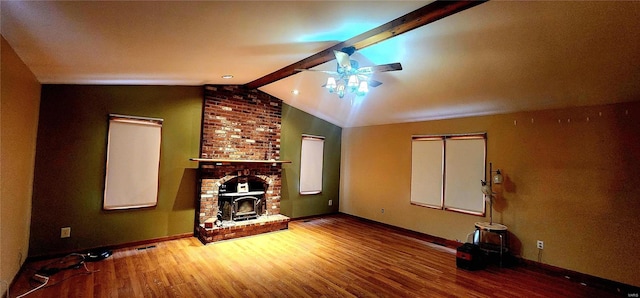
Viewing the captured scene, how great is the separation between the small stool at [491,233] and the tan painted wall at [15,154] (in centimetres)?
558

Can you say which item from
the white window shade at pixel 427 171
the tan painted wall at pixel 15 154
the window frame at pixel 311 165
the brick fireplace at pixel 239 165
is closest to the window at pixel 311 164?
the window frame at pixel 311 165

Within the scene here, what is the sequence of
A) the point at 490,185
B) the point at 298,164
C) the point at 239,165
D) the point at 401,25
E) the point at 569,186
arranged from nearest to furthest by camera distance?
the point at 401,25 → the point at 569,186 → the point at 490,185 → the point at 239,165 → the point at 298,164

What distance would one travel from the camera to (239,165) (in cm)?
520

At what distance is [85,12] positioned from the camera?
1751 mm

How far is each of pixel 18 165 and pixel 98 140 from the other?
45.1 inches

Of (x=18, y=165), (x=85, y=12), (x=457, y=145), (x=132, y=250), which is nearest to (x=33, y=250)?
(x=132, y=250)

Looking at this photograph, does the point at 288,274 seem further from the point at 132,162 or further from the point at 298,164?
the point at 298,164

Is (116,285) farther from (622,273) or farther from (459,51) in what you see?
(622,273)

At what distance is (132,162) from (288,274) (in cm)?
298

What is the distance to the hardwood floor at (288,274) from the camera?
2.91 meters

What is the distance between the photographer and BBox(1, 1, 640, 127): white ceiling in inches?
75.3

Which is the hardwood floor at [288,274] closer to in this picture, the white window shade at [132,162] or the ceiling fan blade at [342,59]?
the white window shade at [132,162]

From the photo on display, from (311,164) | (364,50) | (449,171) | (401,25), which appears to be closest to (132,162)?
(311,164)

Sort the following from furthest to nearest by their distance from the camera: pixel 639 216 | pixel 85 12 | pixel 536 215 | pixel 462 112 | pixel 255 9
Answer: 1. pixel 462 112
2. pixel 536 215
3. pixel 639 216
4. pixel 255 9
5. pixel 85 12
